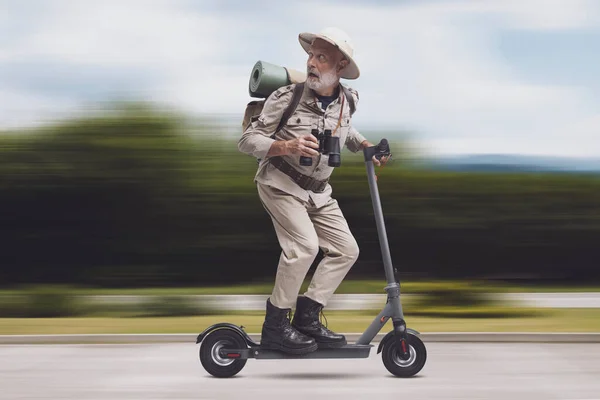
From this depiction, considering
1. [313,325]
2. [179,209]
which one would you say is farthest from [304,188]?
[179,209]

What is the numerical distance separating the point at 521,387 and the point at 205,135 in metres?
8.67

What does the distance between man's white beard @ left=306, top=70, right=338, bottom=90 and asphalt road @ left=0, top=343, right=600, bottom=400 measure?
1.77 m

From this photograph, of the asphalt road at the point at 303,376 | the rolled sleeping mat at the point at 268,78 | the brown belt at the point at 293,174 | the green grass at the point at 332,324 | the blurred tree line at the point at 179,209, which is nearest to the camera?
the asphalt road at the point at 303,376

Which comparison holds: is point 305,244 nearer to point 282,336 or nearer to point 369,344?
point 282,336

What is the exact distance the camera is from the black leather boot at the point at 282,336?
240 inches

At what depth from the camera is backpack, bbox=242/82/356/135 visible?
607cm

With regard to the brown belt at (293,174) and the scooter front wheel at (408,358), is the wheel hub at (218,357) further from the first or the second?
the brown belt at (293,174)

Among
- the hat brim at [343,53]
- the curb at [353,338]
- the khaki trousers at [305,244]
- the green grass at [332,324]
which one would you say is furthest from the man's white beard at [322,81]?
the green grass at [332,324]

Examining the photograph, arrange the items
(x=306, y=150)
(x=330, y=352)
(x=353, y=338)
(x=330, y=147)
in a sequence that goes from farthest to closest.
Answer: (x=353, y=338) → (x=330, y=352) → (x=330, y=147) → (x=306, y=150)

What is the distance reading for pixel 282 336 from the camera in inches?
241

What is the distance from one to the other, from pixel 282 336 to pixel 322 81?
4.98ft

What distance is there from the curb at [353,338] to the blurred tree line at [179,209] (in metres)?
5.89

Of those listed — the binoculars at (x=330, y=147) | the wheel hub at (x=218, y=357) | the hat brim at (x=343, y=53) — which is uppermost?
the hat brim at (x=343, y=53)

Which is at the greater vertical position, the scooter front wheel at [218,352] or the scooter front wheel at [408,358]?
the scooter front wheel at [408,358]
